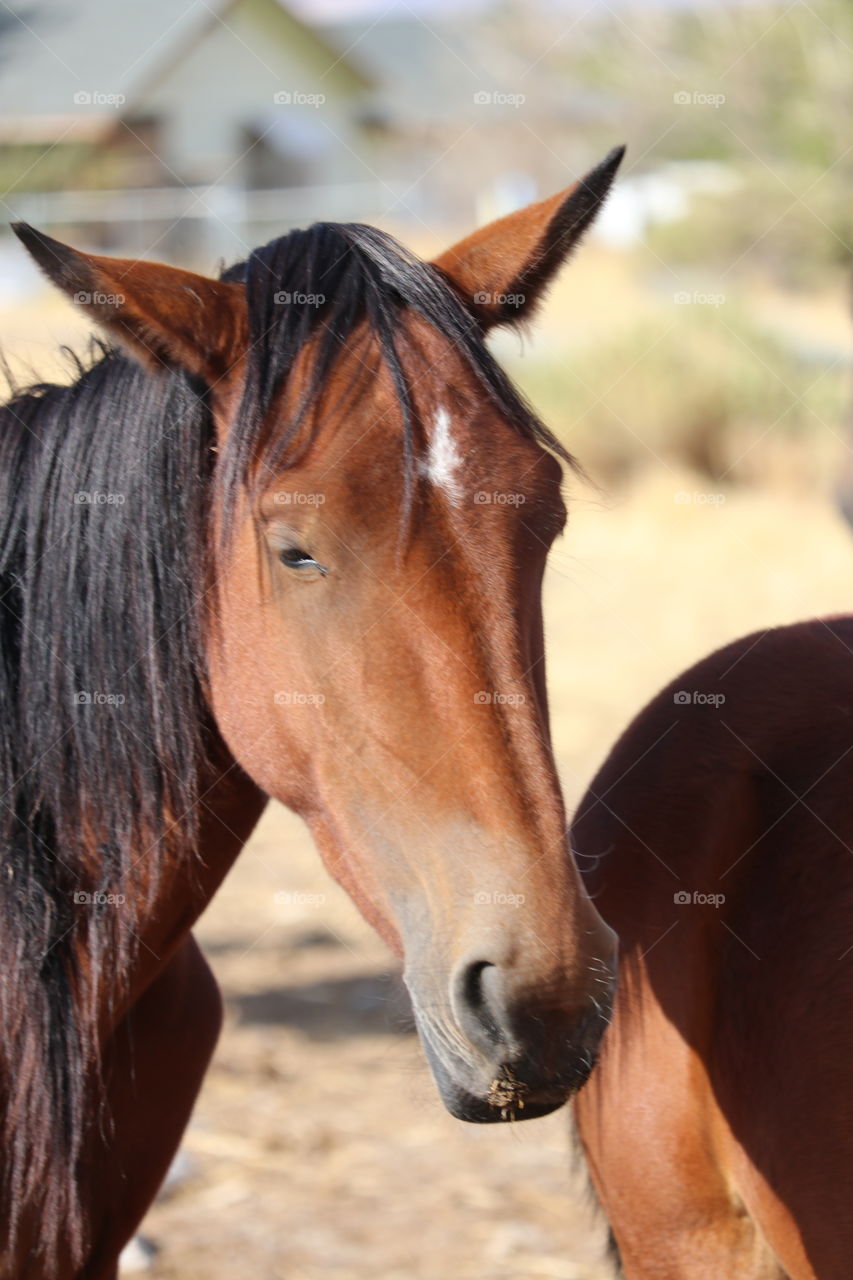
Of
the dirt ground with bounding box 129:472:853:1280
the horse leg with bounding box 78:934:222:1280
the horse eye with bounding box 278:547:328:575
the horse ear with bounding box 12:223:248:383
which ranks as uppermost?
the horse ear with bounding box 12:223:248:383

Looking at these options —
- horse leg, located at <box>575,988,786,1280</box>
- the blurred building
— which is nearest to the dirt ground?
horse leg, located at <box>575,988,786,1280</box>

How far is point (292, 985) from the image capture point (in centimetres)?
525

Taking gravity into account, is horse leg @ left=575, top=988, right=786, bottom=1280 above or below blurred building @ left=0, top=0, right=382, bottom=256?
below

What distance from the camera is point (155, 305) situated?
75.2 inches

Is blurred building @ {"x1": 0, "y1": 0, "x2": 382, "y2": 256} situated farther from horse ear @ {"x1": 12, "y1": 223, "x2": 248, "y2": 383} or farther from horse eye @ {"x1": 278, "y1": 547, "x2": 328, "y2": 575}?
horse eye @ {"x1": 278, "y1": 547, "x2": 328, "y2": 575}

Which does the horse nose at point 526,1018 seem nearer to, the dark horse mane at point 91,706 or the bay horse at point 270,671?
the bay horse at point 270,671

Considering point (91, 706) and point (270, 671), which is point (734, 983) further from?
point (91, 706)

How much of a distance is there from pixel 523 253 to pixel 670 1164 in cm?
154

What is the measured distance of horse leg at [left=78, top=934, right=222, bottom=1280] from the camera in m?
2.26

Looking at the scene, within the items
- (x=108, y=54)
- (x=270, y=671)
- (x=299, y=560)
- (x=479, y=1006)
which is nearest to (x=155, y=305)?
(x=299, y=560)

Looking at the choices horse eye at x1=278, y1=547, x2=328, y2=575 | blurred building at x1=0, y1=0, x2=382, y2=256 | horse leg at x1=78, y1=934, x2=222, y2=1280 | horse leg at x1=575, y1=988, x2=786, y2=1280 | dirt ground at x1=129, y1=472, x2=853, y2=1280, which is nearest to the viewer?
horse eye at x1=278, y1=547, x2=328, y2=575

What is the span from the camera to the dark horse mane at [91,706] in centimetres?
207

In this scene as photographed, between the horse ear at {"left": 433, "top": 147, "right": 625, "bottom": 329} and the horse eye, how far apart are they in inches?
22.5

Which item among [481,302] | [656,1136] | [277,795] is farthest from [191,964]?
[481,302]
